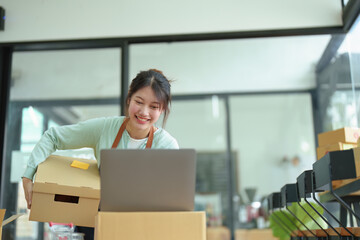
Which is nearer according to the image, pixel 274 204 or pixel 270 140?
pixel 274 204

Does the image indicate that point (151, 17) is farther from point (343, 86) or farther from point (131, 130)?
point (131, 130)

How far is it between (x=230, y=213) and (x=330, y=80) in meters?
1.33

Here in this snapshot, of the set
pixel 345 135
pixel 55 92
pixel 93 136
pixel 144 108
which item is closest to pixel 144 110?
pixel 144 108

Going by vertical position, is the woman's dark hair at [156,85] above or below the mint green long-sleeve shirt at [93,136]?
above

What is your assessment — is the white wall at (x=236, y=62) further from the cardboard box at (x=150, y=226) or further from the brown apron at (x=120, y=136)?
the cardboard box at (x=150, y=226)

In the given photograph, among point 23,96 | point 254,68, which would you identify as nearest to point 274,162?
point 254,68

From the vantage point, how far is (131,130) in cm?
211

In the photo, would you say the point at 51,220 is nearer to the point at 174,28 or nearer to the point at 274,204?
the point at 274,204

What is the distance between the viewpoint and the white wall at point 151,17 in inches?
133

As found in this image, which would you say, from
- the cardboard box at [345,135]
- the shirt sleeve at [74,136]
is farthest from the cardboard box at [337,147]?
the shirt sleeve at [74,136]

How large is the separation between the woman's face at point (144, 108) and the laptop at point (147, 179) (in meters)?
0.59

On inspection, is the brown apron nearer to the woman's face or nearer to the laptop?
the woman's face

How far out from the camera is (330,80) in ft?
11.8

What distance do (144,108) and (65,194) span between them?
0.48 meters
